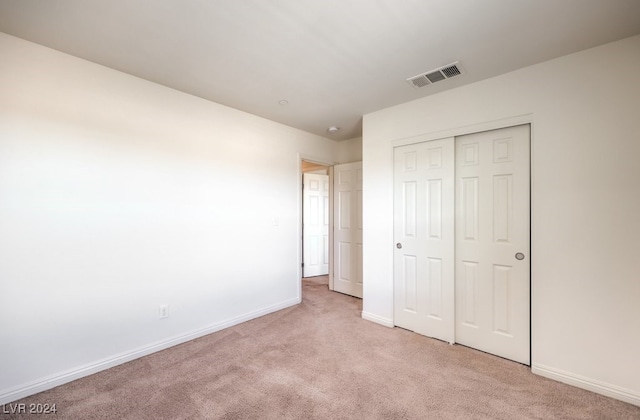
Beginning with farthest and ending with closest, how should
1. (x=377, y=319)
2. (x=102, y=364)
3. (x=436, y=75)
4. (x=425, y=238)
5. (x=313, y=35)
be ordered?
(x=377, y=319), (x=425, y=238), (x=436, y=75), (x=102, y=364), (x=313, y=35)

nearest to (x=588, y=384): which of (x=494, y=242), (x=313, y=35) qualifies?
(x=494, y=242)

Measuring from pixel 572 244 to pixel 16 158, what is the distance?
13.3 feet

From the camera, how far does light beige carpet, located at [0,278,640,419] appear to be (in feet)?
5.72

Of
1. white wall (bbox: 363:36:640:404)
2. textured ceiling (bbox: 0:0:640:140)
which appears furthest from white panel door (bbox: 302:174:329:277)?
white wall (bbox: 363:36:640:404)

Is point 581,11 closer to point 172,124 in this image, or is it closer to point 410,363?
point 410,363

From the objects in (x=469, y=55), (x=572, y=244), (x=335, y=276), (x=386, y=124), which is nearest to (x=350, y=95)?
(x=386, y=124)

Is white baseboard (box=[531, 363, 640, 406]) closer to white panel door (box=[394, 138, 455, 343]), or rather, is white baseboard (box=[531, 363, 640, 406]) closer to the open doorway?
white panel door (box=[394, 138, 455, 343])

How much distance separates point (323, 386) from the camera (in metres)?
1.99

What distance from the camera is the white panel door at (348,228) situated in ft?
13.6

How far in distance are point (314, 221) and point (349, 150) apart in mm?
1686

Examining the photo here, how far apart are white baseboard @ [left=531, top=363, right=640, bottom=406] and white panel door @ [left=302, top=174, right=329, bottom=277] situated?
3792mm

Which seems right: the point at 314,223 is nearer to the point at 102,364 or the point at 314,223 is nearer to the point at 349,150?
the point at 349,150

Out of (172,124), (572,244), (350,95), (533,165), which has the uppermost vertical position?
(350,95)

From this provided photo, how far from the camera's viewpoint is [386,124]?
3.12m
